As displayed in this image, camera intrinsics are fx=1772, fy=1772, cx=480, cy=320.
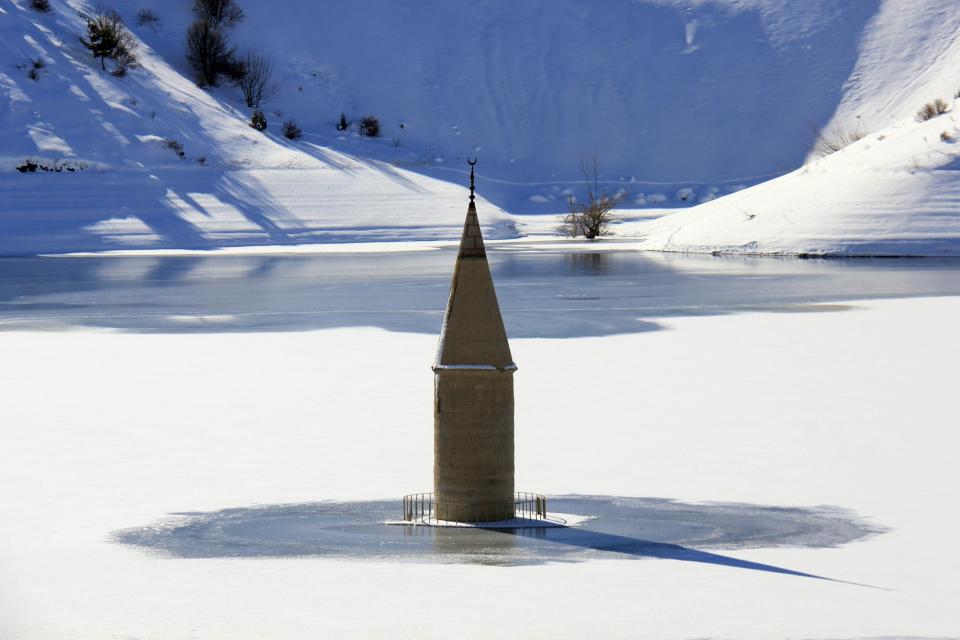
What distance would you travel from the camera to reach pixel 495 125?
6781 cm

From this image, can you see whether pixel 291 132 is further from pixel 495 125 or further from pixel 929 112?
pixel 929 112

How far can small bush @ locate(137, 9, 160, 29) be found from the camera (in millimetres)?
63500

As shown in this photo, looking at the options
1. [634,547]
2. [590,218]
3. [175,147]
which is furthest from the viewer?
[590,218]

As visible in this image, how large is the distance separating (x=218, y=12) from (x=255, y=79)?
4825 mm

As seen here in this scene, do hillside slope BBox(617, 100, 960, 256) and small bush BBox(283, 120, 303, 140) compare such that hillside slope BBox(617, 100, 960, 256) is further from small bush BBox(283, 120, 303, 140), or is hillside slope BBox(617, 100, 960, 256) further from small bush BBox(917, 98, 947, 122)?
small bush BBox(283, 120, 303, 140)

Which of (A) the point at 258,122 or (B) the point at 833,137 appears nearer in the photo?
(A) the point at 258,122

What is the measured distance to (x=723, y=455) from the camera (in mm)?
13188

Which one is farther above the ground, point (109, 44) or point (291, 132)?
point (109, 44)

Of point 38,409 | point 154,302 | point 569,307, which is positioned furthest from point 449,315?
point 154,302

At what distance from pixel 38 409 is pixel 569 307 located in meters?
12.5

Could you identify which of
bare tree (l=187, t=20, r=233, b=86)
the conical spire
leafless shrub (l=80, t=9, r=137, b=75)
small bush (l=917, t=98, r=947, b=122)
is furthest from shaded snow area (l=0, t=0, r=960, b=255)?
the conical spire

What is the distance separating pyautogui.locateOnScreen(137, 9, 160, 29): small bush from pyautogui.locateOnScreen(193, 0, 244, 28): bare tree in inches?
62.9

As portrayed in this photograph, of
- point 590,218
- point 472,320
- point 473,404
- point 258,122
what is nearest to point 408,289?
point 472,320

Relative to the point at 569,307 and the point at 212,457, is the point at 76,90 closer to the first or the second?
the point at 569,307
